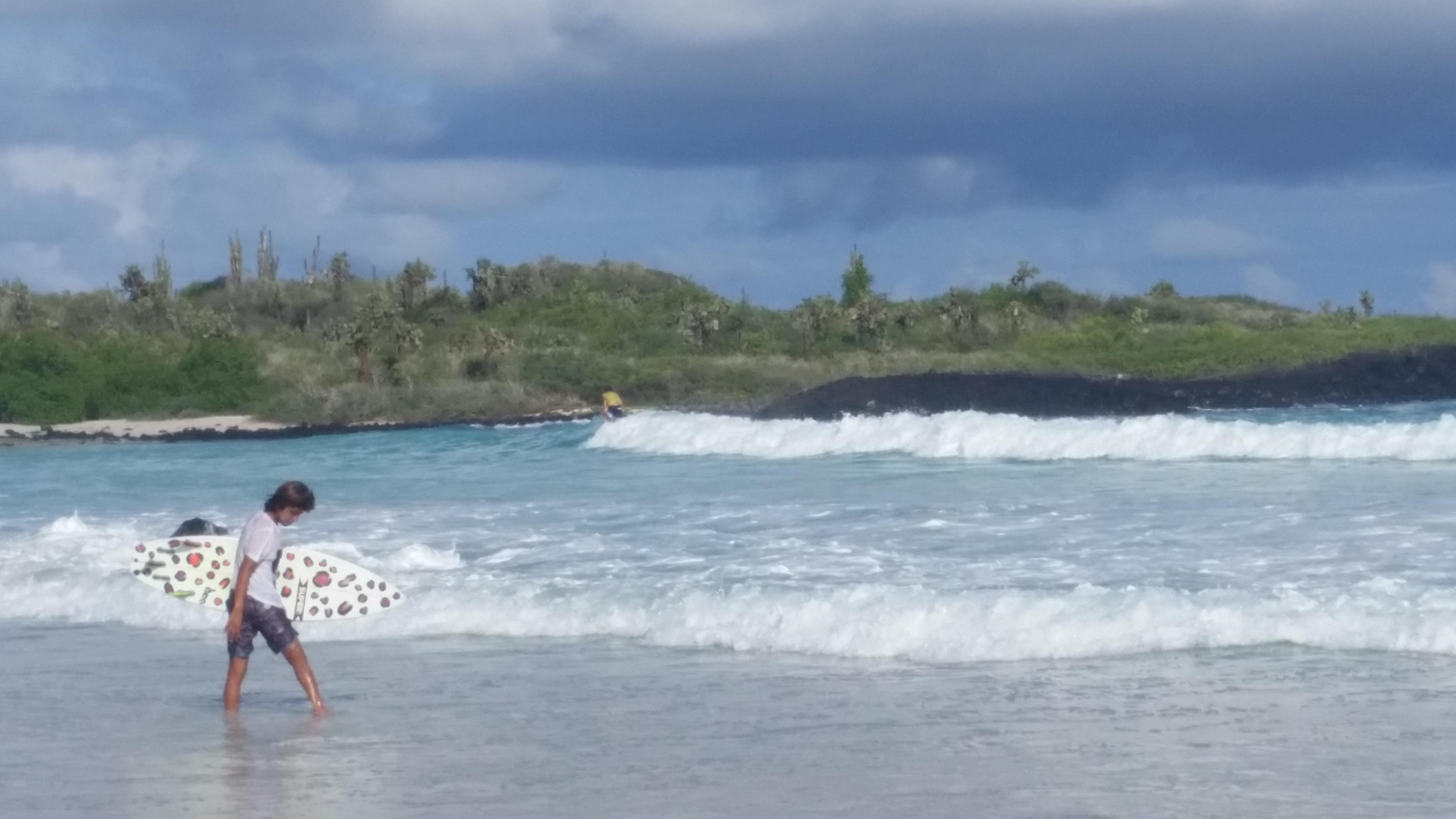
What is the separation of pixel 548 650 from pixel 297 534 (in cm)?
739

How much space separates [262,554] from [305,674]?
64 centimetres

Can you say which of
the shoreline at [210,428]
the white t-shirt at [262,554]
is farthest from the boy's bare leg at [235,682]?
the shoreline at [210,428]

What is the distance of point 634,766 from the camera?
7.21m

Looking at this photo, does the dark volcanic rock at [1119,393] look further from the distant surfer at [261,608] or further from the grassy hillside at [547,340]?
the distant surfer at [261,608]

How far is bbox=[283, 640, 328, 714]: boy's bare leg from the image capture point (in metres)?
8.59

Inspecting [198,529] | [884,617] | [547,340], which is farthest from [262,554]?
[547,340]

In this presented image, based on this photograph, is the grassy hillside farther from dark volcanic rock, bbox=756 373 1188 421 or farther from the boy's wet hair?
the boy's wet hair

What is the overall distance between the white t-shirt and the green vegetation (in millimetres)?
40735

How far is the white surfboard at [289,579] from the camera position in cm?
1044

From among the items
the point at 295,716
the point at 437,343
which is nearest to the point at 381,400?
the point at 437,343

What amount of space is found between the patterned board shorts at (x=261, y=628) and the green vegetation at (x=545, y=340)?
40746 mm

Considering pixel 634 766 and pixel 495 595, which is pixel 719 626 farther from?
pixel 634 766

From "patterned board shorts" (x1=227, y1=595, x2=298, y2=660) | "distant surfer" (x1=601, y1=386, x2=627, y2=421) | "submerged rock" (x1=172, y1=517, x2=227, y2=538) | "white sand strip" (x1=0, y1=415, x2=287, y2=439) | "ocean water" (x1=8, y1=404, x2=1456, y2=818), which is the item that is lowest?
"ocean water" (x1=8, y1=404, x2=1456, y2=818)

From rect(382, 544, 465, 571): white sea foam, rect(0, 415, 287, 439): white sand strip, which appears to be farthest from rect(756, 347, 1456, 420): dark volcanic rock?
rect(382, 544, 465, 571): white sea foam
